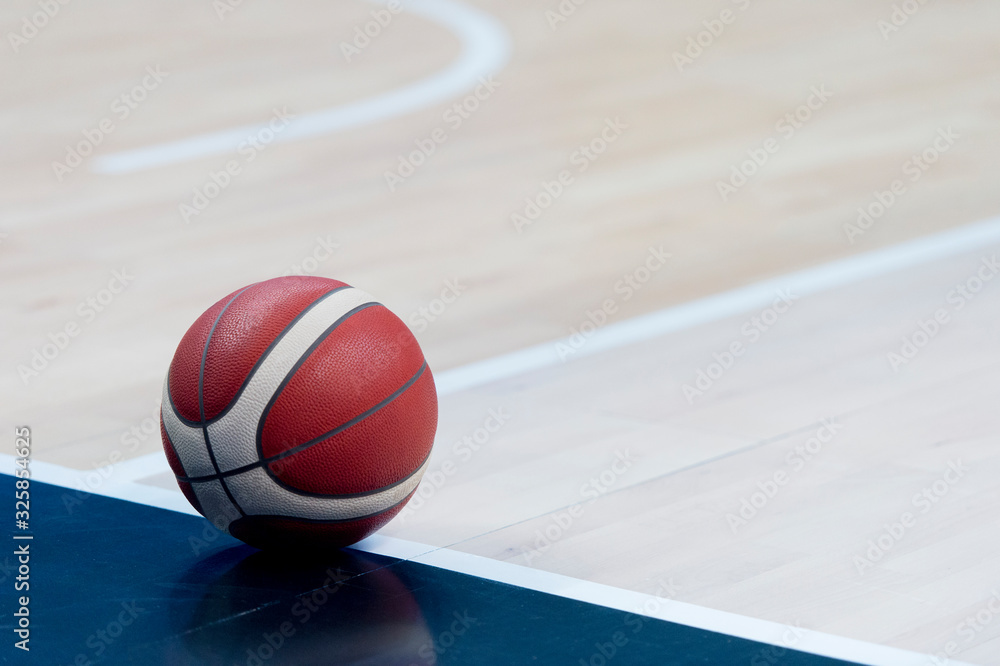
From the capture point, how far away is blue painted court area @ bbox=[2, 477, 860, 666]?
3.13 metres

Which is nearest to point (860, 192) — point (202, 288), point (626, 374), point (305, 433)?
point (626, 374)

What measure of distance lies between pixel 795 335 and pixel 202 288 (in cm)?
269

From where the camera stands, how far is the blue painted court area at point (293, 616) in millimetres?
3129
